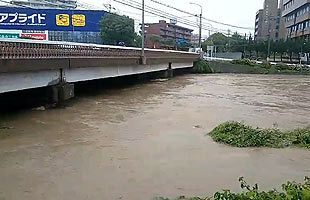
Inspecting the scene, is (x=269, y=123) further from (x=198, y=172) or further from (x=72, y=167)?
(x=72, y=167)

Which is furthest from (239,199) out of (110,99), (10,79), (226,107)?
(110,99)

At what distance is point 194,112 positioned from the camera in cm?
1936

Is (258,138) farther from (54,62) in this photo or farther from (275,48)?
(275,48)

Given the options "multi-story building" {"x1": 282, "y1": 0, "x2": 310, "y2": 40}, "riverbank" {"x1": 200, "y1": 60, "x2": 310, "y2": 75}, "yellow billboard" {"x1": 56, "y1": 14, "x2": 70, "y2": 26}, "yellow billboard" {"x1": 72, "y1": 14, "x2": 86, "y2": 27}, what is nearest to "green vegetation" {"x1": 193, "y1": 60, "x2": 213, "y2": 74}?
"riverbank" {"x1": 200, "y1": 60, "x2": 310, "y2": 75}

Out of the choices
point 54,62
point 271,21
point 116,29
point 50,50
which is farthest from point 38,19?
point 271,21

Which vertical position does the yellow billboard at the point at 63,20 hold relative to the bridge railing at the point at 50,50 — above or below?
above

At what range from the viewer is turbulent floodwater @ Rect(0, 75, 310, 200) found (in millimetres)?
8078

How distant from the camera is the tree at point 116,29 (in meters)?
69.9

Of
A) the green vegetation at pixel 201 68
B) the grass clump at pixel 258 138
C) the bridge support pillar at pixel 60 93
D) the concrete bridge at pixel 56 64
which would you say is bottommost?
the green vegetation at pixel 201 68

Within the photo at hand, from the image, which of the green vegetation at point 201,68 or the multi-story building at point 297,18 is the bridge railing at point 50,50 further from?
the multi-story building at point 297,18

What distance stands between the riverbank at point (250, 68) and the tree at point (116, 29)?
1940 centimetres

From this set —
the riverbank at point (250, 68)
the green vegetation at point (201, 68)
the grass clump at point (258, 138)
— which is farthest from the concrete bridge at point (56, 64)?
the riverbank at point (250, 68)

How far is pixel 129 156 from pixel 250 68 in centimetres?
5039

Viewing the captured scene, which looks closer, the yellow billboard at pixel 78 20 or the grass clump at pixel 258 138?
the grass clump at pixel 258 138
